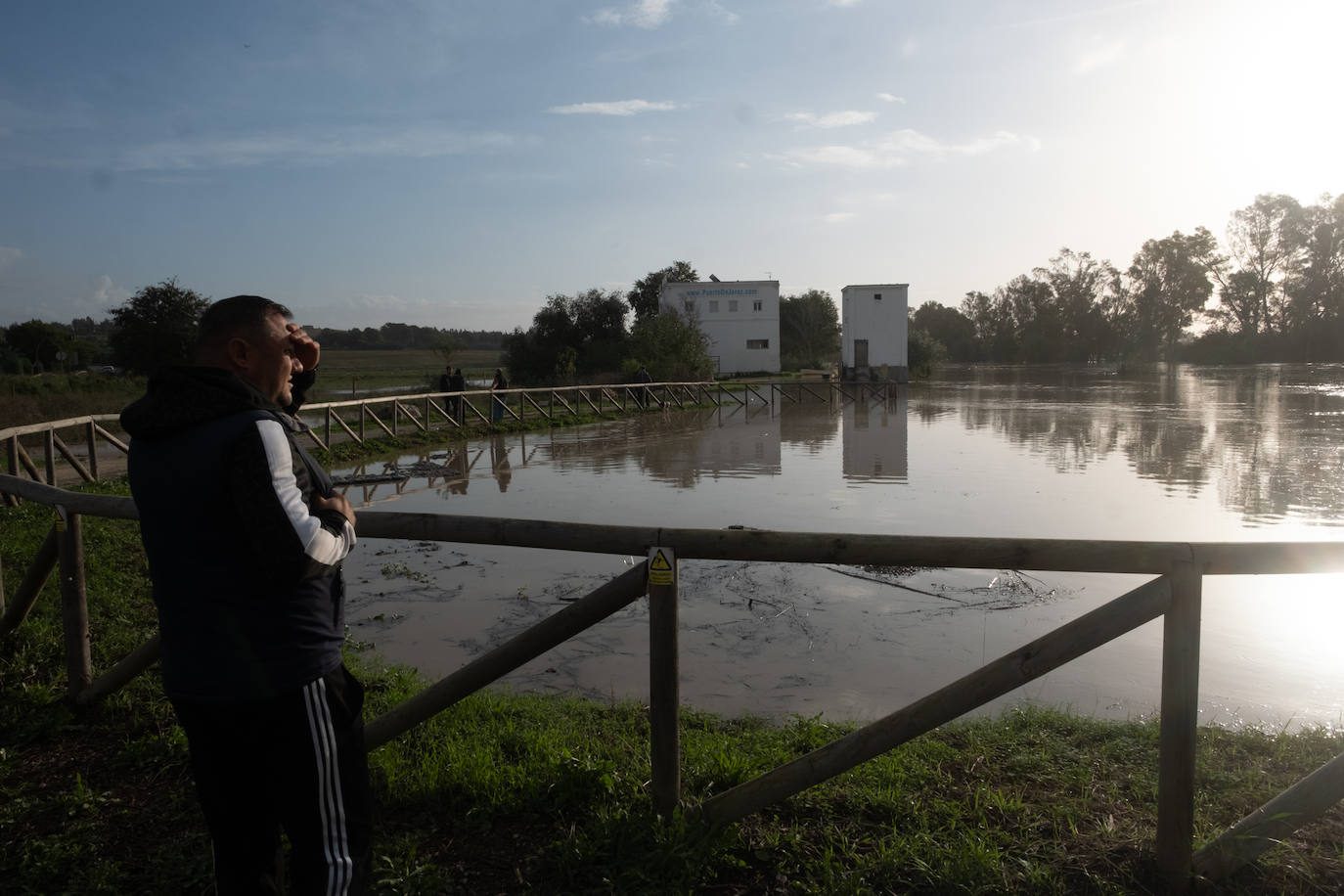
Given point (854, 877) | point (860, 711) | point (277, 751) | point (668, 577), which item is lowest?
point (860, 711)

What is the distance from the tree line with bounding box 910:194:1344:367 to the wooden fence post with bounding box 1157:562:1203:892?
66543 millimetres

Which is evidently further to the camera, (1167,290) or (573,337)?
(1167,290)

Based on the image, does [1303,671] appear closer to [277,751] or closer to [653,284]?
[277,751]

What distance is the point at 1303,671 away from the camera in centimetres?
545

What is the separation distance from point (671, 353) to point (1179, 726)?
40456 millimetres

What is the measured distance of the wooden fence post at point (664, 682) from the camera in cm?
286

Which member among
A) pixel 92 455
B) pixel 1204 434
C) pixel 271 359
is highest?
pixel 271 359

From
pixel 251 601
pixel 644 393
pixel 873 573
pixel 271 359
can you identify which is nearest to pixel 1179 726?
pixel 251 601

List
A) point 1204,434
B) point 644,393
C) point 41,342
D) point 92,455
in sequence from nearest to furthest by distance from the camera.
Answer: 1. point 92,455
2. point 1204,434
3. point 644,393
4. point 41,342

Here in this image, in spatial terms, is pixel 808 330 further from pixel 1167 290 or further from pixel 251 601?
pixel 251 601

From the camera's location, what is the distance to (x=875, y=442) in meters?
20.4

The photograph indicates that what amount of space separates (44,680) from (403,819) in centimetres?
254

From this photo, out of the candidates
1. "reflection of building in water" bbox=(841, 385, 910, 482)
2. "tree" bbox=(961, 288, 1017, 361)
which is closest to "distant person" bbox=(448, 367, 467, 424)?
"reflection of building in water" bbox=(841, 385, 910, 482)

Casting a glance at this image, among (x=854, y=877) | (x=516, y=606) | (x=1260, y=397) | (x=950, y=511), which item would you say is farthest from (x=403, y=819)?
(x=1260, y=397)
